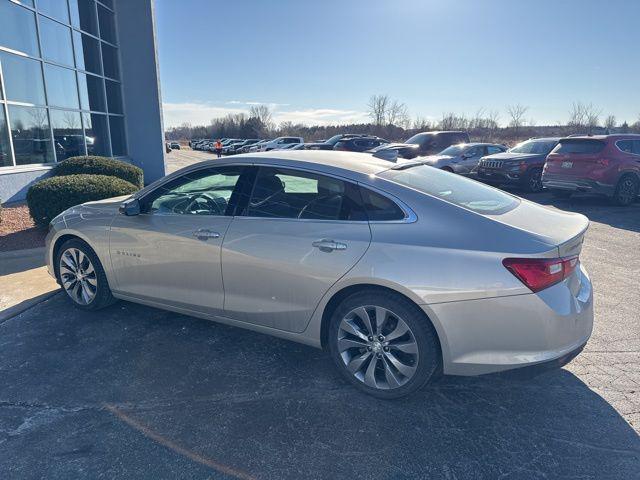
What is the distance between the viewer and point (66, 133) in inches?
476

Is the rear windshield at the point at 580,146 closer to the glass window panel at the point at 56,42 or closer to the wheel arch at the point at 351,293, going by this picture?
the wheel arch at the point at 351,293

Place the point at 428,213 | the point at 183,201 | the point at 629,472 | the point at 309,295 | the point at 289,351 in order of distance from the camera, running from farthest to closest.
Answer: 1. the point at 183,201
2. the point at 289,351
3. the point at 309,295
4. the point at 428,213
5. the point at 629,472

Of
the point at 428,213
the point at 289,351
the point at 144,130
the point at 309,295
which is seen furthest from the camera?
the point at 144,130

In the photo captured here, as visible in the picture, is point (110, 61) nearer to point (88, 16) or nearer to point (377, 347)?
point (88, 16)

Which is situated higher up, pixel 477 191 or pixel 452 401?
pixel 477 191

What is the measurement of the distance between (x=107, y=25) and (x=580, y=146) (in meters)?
15.2

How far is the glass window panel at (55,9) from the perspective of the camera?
36.5ft

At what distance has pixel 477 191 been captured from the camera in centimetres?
333

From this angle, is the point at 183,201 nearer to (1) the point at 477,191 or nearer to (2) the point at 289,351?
(2) the point at 289,351

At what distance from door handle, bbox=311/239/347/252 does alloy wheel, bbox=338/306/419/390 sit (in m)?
0.43

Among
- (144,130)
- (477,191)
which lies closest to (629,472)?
(477,191)

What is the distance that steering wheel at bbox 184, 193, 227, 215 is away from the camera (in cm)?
342

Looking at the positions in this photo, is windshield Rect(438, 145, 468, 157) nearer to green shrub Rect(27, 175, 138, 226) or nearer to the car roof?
green shrub Rect(27, 175, 138, 226)

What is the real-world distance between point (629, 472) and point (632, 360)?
141cm
